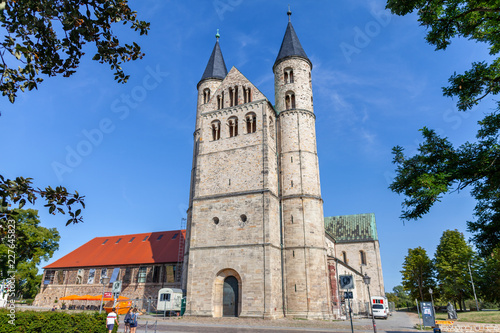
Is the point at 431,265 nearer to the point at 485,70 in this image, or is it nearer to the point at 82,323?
the point at 485,70

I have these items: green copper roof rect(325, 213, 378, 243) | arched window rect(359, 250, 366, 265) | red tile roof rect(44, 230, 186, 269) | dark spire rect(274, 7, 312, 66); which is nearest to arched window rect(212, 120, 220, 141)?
dark spire rect(274, 7, 312, 66)

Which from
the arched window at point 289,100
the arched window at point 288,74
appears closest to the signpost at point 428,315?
the arched window at point 289,100

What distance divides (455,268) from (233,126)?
3377 centimetres

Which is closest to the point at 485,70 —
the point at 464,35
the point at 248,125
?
the point at 464,35

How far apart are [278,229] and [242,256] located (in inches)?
157

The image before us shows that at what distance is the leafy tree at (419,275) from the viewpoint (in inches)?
1843

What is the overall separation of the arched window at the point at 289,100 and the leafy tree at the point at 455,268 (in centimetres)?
2956

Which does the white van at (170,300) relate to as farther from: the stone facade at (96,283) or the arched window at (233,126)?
the arched window at (233,126)

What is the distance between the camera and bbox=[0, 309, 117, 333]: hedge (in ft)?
34.6

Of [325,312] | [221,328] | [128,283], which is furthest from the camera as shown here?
[128,283]

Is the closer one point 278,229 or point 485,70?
point 485,70

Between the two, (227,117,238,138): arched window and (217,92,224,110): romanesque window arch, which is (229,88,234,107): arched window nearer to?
(217,92,224,110): romanesque window arch

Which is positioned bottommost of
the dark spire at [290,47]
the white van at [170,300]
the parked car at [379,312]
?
the parked car at [379,312]

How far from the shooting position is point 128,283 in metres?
36.8
